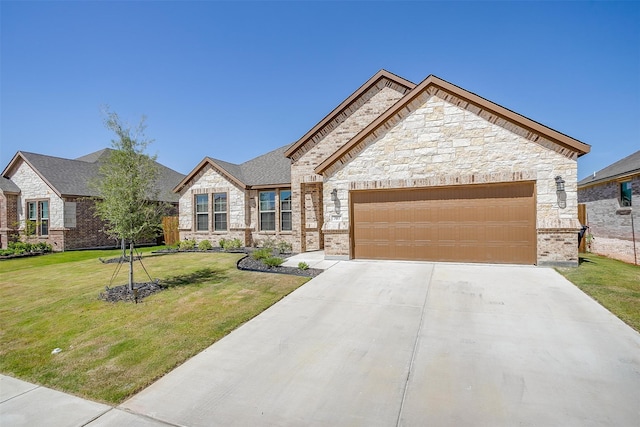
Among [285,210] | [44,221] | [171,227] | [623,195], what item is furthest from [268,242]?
[623,195]

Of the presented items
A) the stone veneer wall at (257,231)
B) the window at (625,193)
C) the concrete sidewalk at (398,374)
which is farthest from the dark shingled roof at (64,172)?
the window at (625,193)

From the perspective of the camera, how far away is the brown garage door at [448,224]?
10375 millimetres

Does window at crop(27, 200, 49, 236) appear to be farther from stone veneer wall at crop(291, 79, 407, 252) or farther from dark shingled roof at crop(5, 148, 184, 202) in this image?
stone veneer wall at crop(291, 79, 407, 252)

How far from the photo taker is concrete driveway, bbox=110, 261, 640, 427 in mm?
3336

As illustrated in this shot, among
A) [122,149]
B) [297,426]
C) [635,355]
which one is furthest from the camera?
[122,149]

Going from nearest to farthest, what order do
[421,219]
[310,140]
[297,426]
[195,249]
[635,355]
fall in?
[297,426]
[635,355]
[421,219]
[310,140]
[195,249]

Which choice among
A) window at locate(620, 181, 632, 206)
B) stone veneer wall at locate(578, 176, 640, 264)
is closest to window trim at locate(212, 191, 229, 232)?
stone veneer wall at locate(578, 176, 640, 264)

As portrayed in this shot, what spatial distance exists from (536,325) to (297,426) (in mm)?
4664

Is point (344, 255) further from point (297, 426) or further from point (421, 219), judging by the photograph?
point (297, 426)

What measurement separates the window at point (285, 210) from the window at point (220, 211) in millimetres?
3604

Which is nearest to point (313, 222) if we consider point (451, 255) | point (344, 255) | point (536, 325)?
point (344, 255)

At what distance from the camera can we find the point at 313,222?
50.9 feet

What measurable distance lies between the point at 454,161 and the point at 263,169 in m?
11.5

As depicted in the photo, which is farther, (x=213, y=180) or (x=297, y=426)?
(x=213, y=180)
